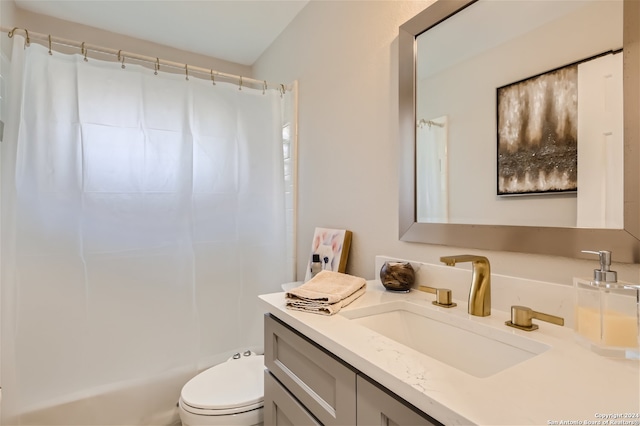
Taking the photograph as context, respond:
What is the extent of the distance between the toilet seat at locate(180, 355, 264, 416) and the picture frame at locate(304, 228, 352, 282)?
0.54 meters

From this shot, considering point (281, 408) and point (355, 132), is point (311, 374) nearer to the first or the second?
point (281, 408)

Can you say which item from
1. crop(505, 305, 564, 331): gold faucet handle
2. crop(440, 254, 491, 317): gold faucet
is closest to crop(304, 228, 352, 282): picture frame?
crop(440, 254, 491, 317): gold faucet

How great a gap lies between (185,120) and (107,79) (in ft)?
1.24

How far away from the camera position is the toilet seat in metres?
1.26

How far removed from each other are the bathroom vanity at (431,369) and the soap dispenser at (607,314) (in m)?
0.03

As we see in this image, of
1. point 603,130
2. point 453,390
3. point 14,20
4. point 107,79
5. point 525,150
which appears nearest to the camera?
point 453,390

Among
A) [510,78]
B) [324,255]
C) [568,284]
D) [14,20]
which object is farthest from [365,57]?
[14,20]

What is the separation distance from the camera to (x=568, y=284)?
0.78 meters

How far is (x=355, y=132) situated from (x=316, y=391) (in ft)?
3.50

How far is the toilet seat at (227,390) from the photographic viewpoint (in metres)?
1.26

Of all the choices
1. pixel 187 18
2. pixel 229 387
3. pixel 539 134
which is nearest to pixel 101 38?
pixel 187 18

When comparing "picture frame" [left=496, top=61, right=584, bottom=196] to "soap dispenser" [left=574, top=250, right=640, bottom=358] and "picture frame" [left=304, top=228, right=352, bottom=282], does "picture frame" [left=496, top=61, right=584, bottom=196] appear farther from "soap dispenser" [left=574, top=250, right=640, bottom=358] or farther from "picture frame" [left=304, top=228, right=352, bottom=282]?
"picture frame" [left=304, top=228, right=352, bottom=282]

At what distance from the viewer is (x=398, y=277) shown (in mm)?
1080

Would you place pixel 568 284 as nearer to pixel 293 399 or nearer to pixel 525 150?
pixel 525 150
